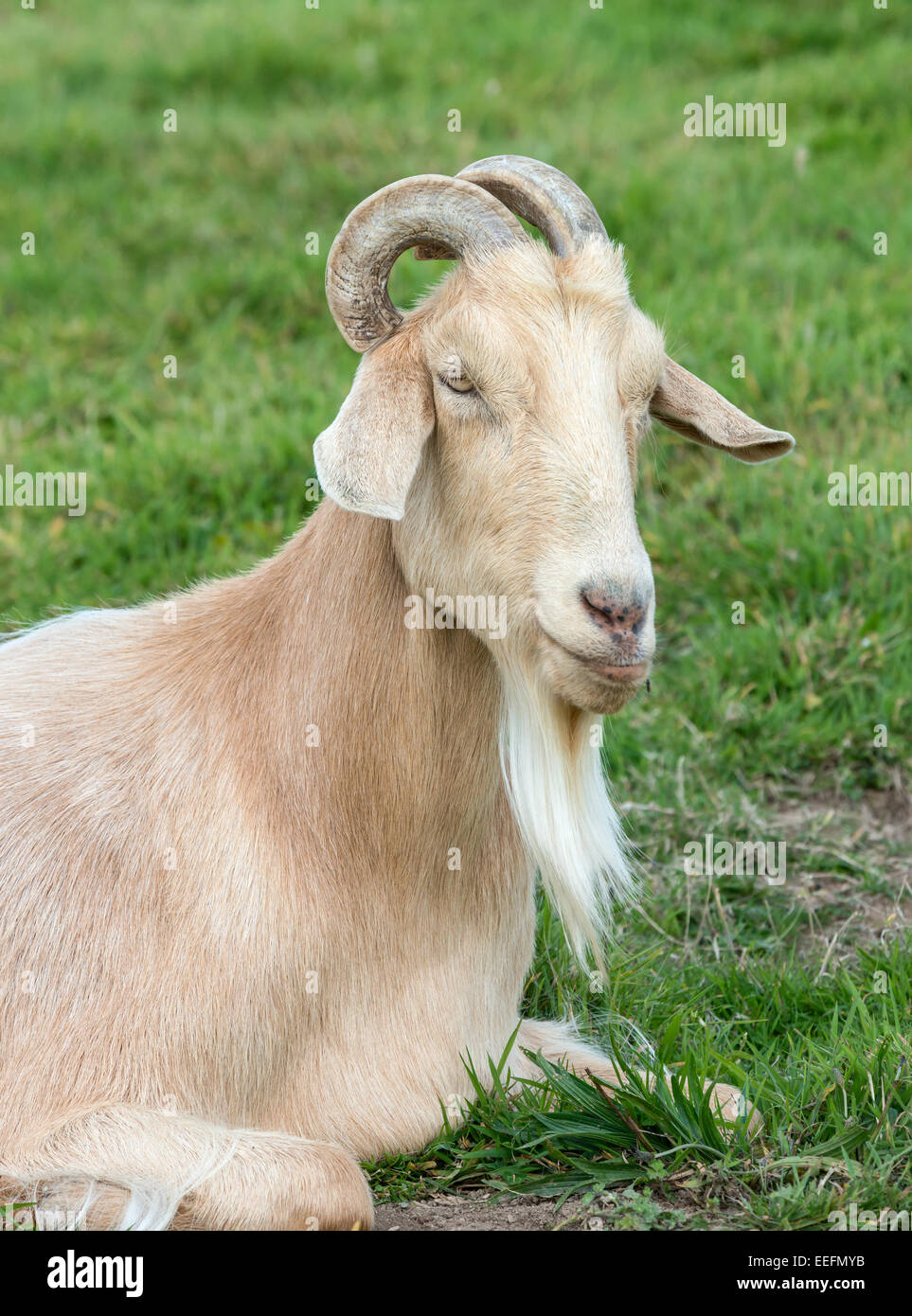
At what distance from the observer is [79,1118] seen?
3.29 metres

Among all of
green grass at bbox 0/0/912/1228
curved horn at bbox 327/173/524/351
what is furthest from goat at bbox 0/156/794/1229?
green grass at bbox 0/0/912/1228

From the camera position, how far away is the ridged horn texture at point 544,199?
3.38m

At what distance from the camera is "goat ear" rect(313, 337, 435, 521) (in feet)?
9.81

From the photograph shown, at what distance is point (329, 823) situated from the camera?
11.6ft

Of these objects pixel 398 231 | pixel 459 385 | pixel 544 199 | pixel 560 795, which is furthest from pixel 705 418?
pixel 560 795

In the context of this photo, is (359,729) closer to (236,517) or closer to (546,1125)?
(546,1125)

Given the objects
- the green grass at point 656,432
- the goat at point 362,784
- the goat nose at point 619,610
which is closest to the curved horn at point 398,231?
the goat at point 362,784

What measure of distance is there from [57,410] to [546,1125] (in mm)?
4630

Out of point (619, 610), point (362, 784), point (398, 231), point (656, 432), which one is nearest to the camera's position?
point (619, 610)

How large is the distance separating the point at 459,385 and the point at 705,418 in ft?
2.49

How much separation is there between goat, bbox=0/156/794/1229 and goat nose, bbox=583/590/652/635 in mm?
31

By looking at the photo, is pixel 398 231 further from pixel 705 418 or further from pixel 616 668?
→ pixel 616 668

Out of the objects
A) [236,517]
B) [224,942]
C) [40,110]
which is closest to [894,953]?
[224,942]

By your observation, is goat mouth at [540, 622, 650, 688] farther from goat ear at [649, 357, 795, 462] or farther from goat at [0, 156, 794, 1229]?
goat ear at [649, 357, 795, 462]
